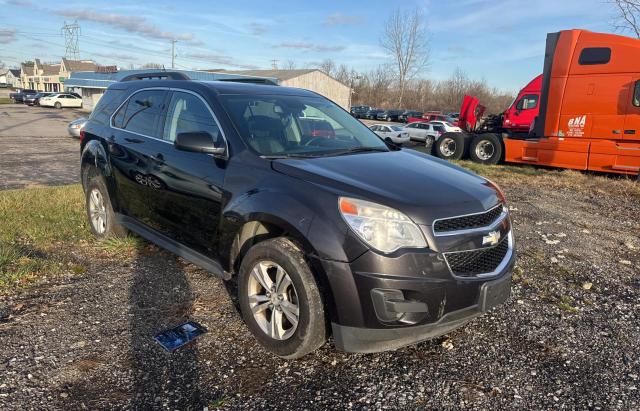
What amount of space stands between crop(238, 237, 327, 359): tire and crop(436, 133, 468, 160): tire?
1298 centimetres

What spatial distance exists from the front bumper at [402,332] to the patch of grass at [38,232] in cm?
305

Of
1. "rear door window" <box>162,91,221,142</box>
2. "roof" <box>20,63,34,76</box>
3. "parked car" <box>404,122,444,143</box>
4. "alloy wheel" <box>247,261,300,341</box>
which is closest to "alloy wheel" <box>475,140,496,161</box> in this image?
"rear door window" <box>162,91,221,142</box>

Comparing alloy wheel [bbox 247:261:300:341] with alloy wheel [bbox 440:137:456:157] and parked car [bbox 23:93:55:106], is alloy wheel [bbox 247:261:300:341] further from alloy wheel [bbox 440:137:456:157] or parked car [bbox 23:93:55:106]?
parked car [bbox 23:93:55:106]

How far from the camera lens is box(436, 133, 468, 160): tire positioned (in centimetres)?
1507

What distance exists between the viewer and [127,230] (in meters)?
5.23

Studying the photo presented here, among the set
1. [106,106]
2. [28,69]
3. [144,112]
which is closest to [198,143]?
[144,112]

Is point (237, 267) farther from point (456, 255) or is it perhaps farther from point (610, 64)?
point (610, 64)

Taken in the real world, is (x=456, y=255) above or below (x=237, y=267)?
above

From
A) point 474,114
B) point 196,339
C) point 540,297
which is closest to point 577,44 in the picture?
point 474,114

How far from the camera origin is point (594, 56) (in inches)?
448

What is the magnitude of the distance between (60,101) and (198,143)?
54.0m

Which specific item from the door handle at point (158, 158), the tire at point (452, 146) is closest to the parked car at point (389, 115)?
the tire at point (452, 146)

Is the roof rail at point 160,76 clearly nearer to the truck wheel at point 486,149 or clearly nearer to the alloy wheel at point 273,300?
the alloy wheel at point 273,300

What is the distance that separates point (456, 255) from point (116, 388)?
2.14 meters
